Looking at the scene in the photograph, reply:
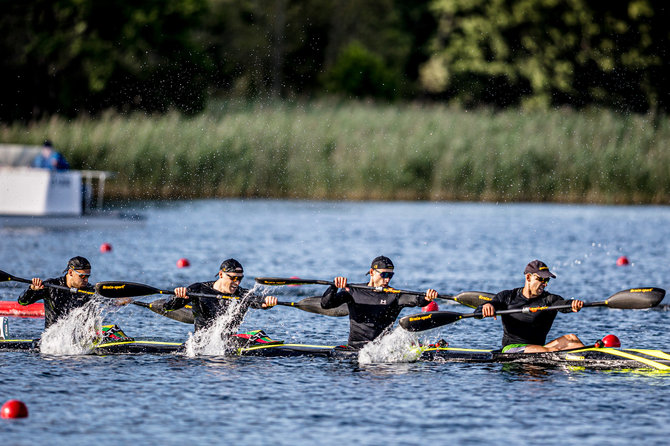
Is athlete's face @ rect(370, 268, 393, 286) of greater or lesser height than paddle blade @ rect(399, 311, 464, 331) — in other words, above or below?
above

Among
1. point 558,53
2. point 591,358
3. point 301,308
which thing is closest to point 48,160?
point 301,308

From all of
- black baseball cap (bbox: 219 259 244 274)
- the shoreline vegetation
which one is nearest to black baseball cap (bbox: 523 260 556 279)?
black baseball cap (bbox: 219 259 244 274)

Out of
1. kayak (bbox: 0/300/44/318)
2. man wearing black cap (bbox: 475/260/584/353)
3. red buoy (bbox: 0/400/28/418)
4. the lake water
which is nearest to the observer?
the lake water

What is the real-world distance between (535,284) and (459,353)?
4.56 feet

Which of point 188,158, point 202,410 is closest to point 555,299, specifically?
point 202,410

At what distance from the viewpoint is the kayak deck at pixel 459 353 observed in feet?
49.3

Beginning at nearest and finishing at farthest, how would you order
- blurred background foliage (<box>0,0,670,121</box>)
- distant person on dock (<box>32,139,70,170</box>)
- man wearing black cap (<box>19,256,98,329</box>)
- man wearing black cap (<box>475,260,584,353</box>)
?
man wearing black cap (<box>475,260,584,353</box>) → man wearing black cap (<box>19,256,98,329</box>) → distant person on dock (<box>32,139,70,170</box>) → blurred background foliage (<box>0,0,670,121</box>)

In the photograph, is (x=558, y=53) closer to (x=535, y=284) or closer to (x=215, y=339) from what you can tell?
(x=535, y=284)

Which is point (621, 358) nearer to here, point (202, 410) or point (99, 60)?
point (202, 410)

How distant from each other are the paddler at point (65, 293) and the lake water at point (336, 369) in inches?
30.6

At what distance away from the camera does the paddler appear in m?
16.0

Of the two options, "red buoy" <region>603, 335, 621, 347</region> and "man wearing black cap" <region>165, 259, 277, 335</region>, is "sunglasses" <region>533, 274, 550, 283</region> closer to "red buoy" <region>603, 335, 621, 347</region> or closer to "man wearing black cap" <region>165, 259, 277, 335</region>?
"red buoy" <region>603, 335, 621, 347</region>

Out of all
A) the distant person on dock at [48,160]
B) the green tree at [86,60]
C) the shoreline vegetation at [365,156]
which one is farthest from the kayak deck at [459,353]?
the green tree at [86,60]

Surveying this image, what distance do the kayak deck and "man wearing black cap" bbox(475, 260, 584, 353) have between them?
15 cm
